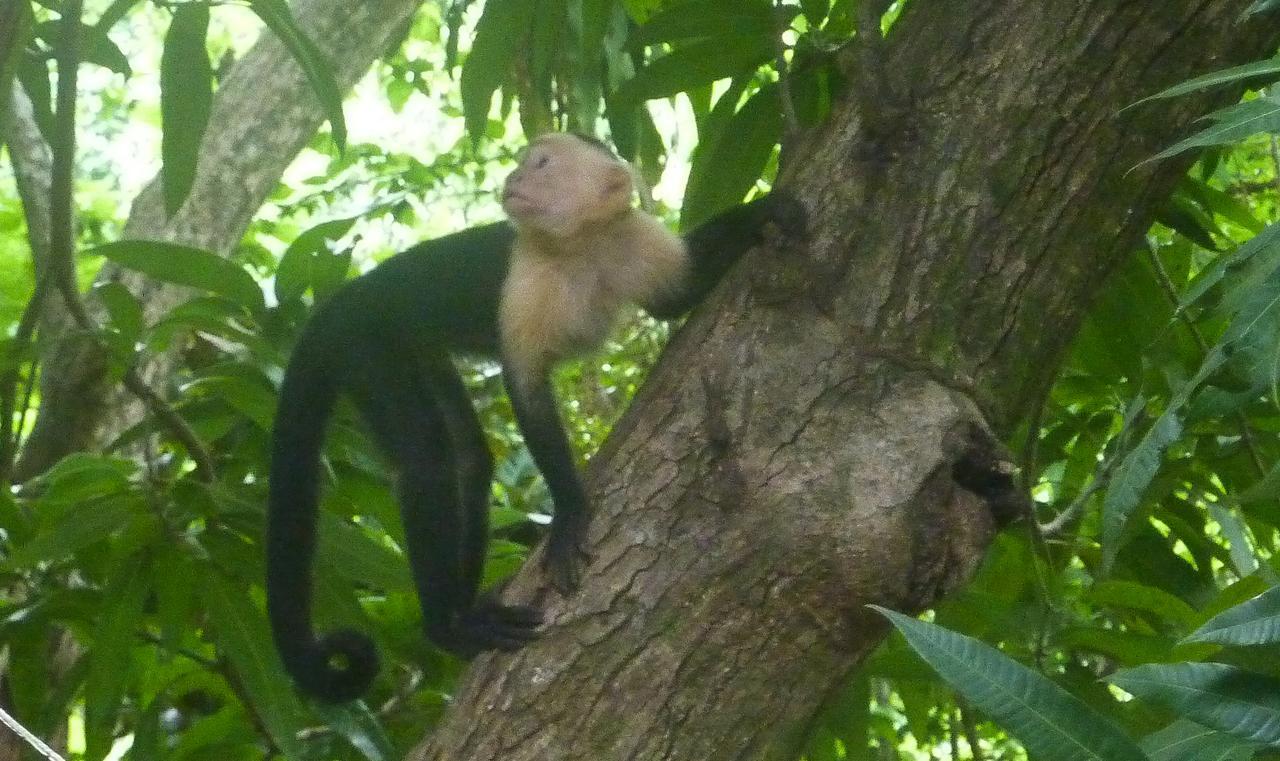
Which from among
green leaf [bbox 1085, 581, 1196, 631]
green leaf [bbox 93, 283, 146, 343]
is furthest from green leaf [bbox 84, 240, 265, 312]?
green leaf [bbox 1085, 581, 1196, 631]

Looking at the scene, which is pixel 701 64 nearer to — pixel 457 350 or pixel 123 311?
pixel 457 350

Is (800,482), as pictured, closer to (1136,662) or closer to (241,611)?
(1136,662)

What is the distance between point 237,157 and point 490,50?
137cm

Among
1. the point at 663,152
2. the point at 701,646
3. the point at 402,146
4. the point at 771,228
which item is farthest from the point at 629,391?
the point at 402,146

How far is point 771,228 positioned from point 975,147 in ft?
1.00

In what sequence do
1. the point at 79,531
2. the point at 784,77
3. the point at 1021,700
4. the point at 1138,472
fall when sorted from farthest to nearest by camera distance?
the point at 79,531 < the point at 784,77 < the point at 1138,472 < the point at 1021,700

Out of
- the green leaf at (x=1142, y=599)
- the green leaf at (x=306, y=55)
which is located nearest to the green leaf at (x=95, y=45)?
the green leaf at (x=306, y=55)

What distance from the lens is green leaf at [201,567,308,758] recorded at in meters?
2.14

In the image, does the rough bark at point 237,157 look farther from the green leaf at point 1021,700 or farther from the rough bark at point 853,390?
the green leaf at point 1021,700

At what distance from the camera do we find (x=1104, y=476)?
5.97 feet

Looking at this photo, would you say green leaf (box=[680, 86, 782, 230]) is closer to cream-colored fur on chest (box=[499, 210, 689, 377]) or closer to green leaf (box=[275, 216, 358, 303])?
cream-colored fur on chest (box=[499, 210, 689, 377])

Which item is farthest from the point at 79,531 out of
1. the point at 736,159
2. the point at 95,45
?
the point at 736,159

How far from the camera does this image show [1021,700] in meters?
0.99

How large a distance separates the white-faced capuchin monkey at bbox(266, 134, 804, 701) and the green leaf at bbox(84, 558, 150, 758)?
0.24 meters
